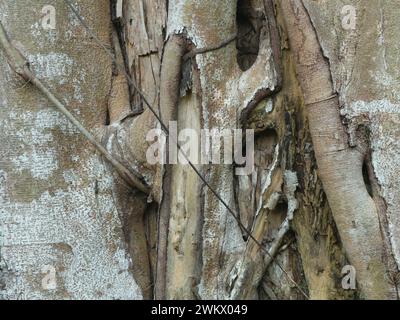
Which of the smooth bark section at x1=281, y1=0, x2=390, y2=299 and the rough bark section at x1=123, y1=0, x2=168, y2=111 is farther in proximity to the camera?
the rough bark section at x1=123, y1=0, x2=168, y2=111

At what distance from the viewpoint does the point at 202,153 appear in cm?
287

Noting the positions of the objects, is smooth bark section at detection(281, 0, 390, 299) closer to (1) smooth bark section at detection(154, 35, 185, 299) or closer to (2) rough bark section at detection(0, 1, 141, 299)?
(1) smooth bark section at detection(154, 35, 185, 299)

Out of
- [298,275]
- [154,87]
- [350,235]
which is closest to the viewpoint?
[350,235]

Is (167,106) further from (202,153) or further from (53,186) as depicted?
(53,186)

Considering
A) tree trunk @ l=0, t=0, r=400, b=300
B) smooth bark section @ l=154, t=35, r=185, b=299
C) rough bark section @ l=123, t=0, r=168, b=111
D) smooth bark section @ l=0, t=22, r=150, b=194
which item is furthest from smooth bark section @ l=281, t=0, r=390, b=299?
smooth bark section @ l=0, t=22, r=150, b=194

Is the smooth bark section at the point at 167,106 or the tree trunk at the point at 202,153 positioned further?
the smooth bark section at the point at 167,106

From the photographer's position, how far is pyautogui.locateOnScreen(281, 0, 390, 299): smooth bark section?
2.68 meters

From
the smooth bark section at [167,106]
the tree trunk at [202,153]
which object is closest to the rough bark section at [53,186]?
the tree trunk at [202,153]

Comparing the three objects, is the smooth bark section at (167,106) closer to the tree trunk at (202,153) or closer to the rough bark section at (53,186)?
the tree trunk at (202,153)

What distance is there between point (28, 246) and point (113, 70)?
71 centimetres

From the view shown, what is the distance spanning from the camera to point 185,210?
2898 millimetres

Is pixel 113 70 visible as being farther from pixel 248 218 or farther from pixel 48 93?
pixel 248 218

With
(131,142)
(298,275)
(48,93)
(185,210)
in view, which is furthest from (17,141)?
(298,275)

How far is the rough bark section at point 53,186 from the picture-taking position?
3.03 meters
